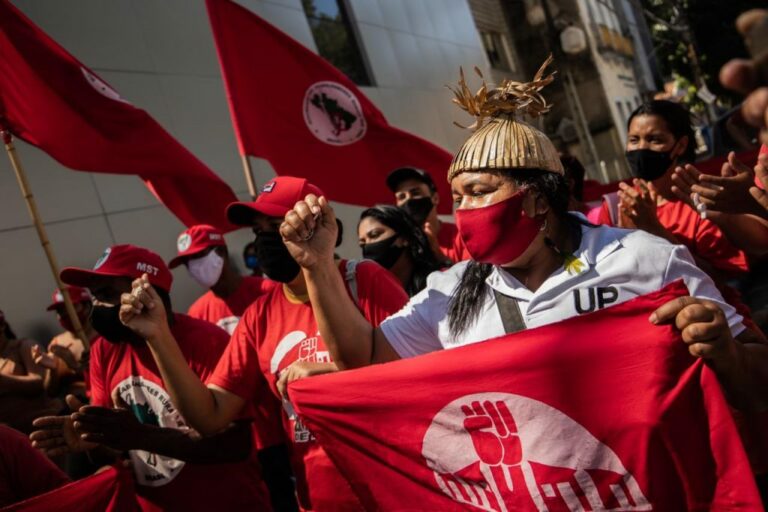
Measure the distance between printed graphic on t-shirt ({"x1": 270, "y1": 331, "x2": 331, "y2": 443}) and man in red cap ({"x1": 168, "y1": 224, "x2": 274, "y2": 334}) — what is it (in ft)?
8.05

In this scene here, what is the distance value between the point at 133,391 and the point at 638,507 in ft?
7.24

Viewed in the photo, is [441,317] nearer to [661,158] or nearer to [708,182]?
[708,182]

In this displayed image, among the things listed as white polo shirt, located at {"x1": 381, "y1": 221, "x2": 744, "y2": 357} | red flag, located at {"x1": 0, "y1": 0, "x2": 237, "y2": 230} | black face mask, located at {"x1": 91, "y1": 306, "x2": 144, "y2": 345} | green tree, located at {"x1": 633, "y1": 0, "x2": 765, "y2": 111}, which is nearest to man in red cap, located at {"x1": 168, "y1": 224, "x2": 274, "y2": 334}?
red flag, located at {"x1": 0, "y1": 0, "x2": 237, "y2": 230}

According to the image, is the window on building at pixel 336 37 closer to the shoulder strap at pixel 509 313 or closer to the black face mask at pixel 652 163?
the black face mask at pixel 652 163

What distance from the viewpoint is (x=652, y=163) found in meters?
3.65

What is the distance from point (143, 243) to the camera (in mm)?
8070

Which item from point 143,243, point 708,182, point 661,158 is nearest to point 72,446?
point 708,182

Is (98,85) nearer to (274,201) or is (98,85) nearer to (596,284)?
(274,201)

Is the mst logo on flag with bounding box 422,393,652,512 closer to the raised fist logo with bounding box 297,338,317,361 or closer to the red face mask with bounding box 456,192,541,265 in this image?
the red face mask with bounding box 456,192,541,265

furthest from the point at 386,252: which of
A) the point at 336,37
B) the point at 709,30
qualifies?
the point at 709,30

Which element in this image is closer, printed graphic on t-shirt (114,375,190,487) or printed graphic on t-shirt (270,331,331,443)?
printed graphic on t-shirt (270,331,331,443)

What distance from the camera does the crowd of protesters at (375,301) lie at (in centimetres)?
215

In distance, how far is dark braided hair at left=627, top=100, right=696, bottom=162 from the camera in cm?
369

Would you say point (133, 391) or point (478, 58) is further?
point (478, 58)
